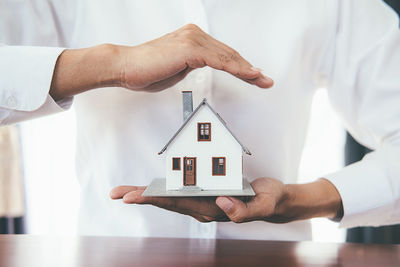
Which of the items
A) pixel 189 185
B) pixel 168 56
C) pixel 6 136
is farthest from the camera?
pixel 6 136

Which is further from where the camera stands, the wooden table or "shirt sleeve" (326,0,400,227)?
"shirt sleeve" (326,0,400,227)

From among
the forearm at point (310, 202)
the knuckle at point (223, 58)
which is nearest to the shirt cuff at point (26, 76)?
the knuckle at point (223, 58)

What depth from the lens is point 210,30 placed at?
0.88 m

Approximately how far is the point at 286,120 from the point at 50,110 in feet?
1.67

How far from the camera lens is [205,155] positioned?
2.55ft

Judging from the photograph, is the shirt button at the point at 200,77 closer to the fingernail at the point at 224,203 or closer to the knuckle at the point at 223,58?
the knuckle at the point at 223,58

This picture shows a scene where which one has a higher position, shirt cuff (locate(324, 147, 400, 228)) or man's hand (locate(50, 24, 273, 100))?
man's hand (locate(50, 24, 273, 100))

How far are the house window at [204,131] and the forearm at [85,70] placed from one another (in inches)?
7.1

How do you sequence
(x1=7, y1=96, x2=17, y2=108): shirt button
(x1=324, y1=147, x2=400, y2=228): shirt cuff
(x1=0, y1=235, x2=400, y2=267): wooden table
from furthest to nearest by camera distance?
(x1=324, y1=147, x2=400, y2=228): shirt cuff
(x1=7, y1=96, x2=17, y2=108): shirt button
(x1=0, y1=235, x2=400, y2=267): wooden table

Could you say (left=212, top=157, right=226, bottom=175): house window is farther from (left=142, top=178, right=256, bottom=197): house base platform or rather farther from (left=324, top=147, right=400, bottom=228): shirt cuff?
(left=324, top=147, right=400, bottom=228): shirt cuff

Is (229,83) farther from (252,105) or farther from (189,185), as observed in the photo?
(189,185)

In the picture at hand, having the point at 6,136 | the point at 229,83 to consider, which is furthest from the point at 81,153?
the point at 6,136

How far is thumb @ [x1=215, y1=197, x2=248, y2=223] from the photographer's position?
62 centimetres

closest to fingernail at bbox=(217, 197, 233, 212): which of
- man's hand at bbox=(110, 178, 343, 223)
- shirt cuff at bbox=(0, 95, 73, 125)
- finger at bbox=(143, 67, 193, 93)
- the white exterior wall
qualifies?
man's hand at bbox=(110, 178, 343, 223)
